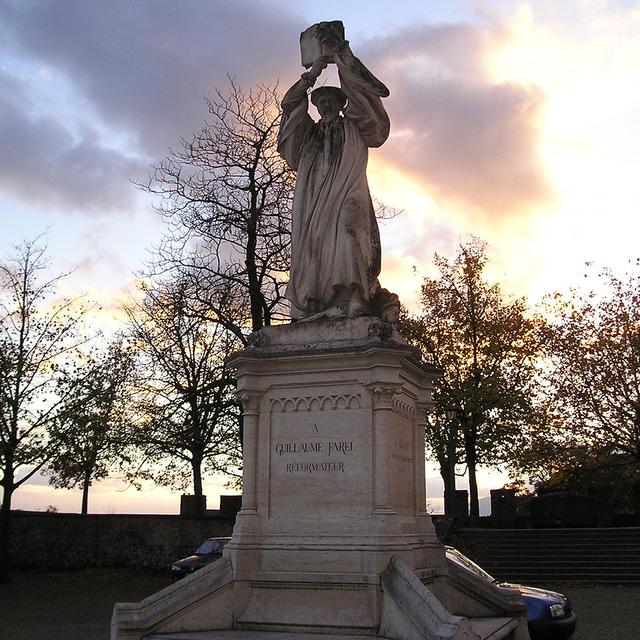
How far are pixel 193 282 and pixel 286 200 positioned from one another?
370 centimetres

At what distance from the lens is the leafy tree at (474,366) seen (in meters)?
33.3

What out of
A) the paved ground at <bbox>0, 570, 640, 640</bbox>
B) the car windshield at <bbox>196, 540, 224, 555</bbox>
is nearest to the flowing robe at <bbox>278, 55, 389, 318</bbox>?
the paved ground at <bbox>0, 570, 640, 640</bbox>

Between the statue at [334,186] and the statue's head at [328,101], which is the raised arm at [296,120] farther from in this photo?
the statue's head at [328,101]

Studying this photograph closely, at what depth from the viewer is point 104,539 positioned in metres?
29.3

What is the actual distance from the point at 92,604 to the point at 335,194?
15.1m

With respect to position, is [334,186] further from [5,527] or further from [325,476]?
[5,527]

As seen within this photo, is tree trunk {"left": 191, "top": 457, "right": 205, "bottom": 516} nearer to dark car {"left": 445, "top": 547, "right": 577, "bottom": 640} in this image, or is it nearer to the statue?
dark car {"left": 445, "top": 547, "right": 577, "bottom": 640}

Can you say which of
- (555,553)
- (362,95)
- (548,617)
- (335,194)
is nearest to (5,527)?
(555,553)

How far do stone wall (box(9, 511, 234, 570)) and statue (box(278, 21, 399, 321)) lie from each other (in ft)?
68.3

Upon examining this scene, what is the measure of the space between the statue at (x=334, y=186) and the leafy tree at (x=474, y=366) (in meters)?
23.4

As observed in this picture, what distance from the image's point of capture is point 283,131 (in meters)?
9.48

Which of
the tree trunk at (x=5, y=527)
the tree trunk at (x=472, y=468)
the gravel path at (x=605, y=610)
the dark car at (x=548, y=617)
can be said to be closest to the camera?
the dark car at (x=548, y=617)

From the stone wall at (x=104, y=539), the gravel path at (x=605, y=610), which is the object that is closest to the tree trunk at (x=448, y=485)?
the gravel path at (x=605, y=610)

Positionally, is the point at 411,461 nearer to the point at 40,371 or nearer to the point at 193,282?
the point at 193,282
